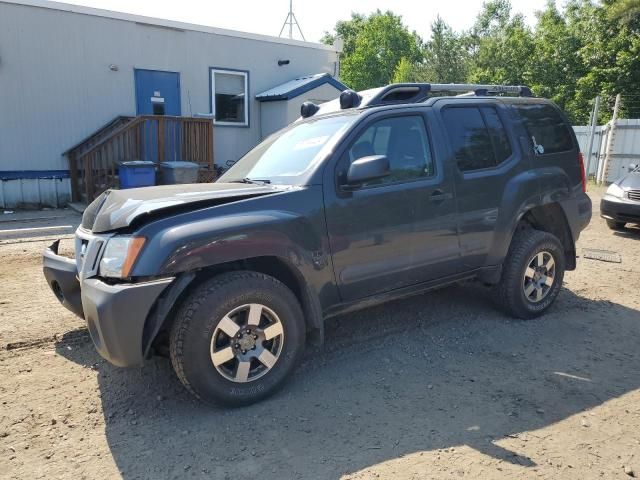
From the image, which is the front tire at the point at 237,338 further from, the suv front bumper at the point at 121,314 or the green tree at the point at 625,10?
the green tree at the point at 625,10

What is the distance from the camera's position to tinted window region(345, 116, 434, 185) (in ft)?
12.6

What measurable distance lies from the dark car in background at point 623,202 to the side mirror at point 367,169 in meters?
6.66

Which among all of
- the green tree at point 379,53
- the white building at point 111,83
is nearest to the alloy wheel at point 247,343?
the white building at point 111,83

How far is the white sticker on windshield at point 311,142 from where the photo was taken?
382cm

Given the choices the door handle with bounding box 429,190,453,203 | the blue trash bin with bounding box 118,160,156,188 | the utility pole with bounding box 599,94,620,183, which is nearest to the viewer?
the door handle with bounding box 429,190,453,203

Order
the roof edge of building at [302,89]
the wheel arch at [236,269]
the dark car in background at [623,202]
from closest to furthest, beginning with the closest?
A: the wheel arch at [236,269], the dark car in background at [623,202], the roof edge of building at [302,89]

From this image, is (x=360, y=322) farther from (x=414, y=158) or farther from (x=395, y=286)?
(x=414, y=158)


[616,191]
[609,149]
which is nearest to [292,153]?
[616,191]

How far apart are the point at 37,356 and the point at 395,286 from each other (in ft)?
9.15

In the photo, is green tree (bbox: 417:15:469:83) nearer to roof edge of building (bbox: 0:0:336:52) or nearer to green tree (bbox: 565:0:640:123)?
green tree (bbox: 565:0:640:123)

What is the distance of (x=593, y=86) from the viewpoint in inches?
1053

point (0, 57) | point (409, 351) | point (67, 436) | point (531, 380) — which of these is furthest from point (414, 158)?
point (0, 57)

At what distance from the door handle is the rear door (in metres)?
0.11

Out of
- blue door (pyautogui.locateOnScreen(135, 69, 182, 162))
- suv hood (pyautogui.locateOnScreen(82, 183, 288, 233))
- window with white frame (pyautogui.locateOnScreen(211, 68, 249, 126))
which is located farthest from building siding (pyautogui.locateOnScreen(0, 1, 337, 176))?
suv hood (pyautogui.locateOnScreen(82, 183, 288, 233))
